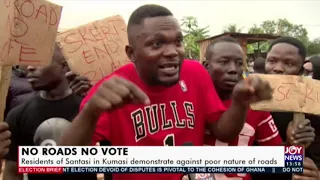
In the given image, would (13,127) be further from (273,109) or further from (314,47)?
(314,47)

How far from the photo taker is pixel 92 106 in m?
1.47

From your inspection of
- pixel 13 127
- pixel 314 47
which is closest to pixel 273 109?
pixel 13 127

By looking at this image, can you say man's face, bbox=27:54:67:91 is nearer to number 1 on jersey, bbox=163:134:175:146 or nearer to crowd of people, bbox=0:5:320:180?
crowd of people, bbox=0:5:320:180

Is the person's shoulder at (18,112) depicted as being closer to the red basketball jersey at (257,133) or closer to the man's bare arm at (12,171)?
the man's bare arm at (12,171)

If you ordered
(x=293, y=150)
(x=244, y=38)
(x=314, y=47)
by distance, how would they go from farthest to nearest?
(x=314, y=47)
(x=244, y=38)
(x=293, y=150)

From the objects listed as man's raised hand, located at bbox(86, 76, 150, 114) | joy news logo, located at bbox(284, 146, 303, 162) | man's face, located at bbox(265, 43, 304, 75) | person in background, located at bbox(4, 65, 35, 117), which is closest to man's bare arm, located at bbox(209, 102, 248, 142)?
joy news logo, located at bbox(284, 146, 303, 162)

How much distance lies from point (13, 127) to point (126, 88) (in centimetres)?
139

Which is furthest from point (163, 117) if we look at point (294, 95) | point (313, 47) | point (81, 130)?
point (313, 47)

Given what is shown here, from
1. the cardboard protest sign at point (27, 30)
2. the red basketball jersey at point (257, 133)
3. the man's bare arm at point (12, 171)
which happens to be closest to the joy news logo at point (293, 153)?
the red basketball jersey at point (257, 133)

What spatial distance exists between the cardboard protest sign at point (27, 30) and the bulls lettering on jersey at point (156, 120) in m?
0.56

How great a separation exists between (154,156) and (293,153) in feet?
2.14

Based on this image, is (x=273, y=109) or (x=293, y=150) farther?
(x=273, y=109)

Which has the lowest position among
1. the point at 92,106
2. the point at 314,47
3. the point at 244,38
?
the point at 314,47

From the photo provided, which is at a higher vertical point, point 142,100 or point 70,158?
point 142,100
